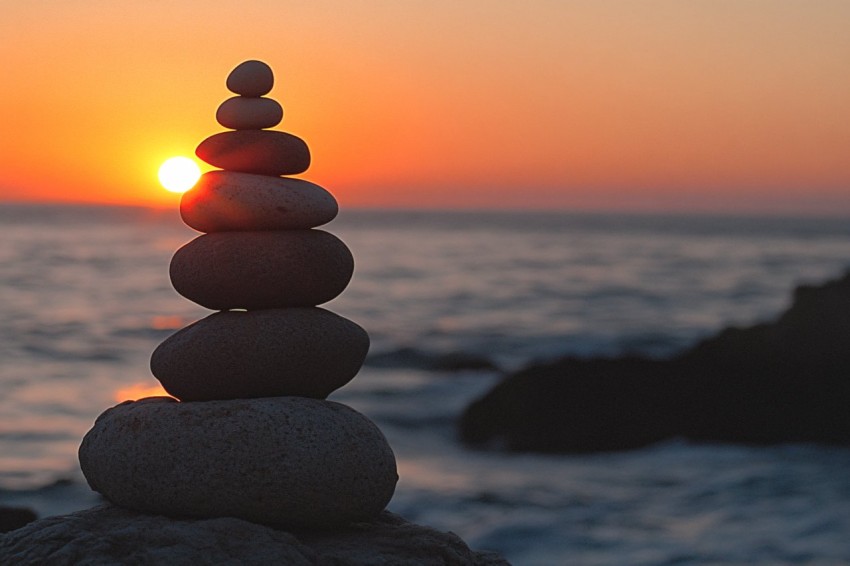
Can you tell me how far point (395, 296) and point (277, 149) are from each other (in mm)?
40422

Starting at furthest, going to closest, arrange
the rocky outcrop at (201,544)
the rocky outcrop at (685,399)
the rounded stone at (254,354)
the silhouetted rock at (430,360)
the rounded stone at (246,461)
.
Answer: the silhouetted rock at (430,360) → the rocky outcrop at (685,399) → the rounded stone at (254,354) → the rounded stone at (246,461) → the rocky outcrop at (201,544)

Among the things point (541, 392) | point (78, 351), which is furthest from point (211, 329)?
point (78, 351)

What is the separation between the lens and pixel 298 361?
6.30 m

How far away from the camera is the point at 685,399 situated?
17.7m

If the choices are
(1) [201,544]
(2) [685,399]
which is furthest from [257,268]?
(2) [685,399]

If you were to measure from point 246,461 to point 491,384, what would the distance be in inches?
691

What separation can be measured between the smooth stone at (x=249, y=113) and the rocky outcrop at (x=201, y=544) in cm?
220

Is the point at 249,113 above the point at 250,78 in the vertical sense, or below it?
below

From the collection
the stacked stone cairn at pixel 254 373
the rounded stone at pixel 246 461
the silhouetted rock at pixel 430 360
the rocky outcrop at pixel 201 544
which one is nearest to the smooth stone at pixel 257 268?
the stacked stone cairn at pixel 254 373

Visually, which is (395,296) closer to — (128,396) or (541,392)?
(128,396)

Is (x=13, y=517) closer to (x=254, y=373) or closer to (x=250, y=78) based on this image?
(x=254, y=373)

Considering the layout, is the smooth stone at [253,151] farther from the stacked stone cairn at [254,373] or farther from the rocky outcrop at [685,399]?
the rocky outcrop at [685,399]

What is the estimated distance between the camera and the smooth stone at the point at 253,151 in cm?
646

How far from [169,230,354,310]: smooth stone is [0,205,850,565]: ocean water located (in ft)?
25.3
